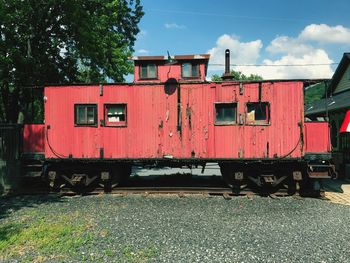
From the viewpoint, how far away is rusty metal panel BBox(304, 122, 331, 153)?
11234 mm

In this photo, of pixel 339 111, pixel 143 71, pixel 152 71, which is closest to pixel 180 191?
pixel 152 71

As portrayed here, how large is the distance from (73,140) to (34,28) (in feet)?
29.4

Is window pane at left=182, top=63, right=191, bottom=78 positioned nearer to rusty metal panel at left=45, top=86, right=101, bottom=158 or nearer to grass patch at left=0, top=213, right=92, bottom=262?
rusty metal panel at left=45, top=86, right=101, bottom=158

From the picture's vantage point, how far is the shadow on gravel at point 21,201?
977 centimetres

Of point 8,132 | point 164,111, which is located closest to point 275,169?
point 164,111

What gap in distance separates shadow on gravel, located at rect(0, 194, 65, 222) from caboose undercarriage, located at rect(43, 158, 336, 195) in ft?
3.06

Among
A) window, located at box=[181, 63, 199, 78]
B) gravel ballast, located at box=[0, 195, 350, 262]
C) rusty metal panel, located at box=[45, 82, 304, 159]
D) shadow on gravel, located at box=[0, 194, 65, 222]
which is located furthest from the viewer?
window, located at box=[181, 63, 199, 78]

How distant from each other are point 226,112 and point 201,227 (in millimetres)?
5062

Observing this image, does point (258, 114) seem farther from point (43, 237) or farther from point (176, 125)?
point (43, 237)

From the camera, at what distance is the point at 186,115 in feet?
38.3

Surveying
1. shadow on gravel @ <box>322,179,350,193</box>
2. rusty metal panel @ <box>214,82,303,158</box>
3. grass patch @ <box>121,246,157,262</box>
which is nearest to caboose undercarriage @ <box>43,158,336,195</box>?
rusty metal panel @ <box>214,82,303,158</box>

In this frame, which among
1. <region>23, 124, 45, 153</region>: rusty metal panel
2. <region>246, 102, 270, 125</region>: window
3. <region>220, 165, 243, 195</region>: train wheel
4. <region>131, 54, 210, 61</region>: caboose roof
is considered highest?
<region>131, 54, 210, 61</region>: caboose roof

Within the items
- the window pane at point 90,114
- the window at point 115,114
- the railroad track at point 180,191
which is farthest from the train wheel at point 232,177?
the window pane at point 90,114

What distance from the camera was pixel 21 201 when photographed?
35.7ft
